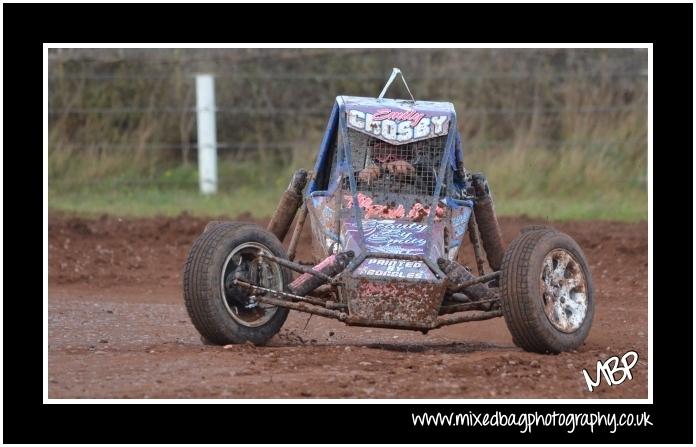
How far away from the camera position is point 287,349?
866 cm

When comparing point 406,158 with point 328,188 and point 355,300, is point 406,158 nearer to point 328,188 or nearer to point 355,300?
point 328,188

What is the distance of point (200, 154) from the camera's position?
18.9 m

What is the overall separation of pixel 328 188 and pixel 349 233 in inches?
29.4

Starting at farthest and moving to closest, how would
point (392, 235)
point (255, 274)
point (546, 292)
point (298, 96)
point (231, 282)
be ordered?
point (298, 96) → point (392, 235) → point (255, 274) → point (231, 282) → point (546, 292)

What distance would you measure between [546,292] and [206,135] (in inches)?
441

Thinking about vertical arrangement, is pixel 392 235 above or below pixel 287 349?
above

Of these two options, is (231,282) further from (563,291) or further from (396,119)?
(563,291)

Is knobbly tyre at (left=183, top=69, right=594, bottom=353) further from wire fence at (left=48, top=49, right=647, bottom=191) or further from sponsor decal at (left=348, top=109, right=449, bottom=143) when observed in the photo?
wire fence at (left=48, top=49, right=647, bottom=191)

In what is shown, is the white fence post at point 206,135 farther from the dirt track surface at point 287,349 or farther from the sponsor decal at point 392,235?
the sponsor decal at point 392,235

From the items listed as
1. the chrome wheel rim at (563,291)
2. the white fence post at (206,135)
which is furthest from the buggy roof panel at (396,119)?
the white fence post at (206,135)

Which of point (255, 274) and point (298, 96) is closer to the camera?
point (255, 274)

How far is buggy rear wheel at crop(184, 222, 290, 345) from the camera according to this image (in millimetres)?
8445

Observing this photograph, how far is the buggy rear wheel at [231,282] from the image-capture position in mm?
8445

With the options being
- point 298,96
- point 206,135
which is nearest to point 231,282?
point 206,135
